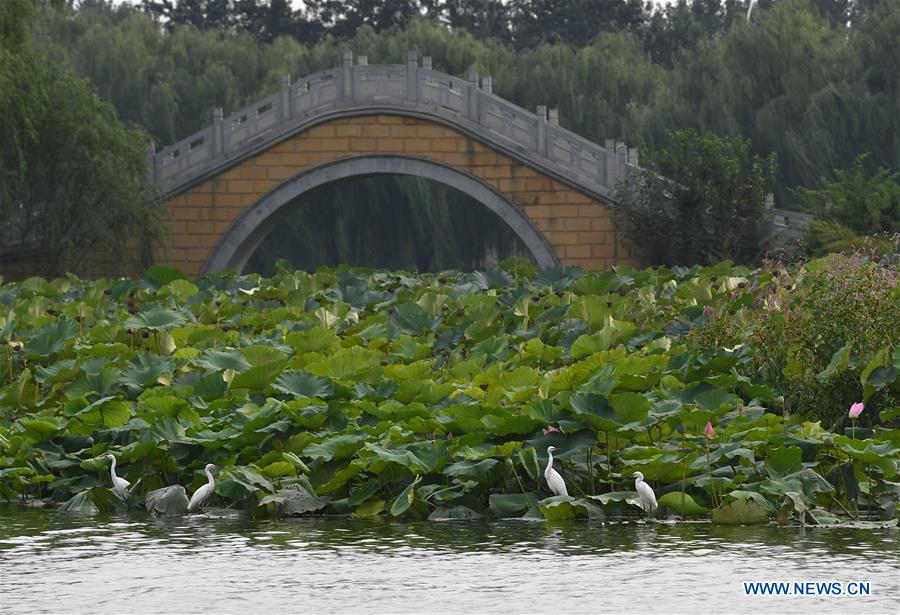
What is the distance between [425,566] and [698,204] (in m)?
19.6

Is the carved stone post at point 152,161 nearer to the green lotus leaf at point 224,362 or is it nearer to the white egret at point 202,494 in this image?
the green lotus leaf at point 224,362

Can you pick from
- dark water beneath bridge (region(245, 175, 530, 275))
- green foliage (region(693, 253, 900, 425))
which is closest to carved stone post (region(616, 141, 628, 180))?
dark water beneath bridge (region(245, 175, 530, 275))

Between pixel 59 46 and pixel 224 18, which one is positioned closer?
pixel 59 46

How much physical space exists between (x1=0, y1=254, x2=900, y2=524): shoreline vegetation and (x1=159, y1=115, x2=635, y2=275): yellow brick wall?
16.3m

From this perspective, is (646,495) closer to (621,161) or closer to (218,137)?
(621,161)

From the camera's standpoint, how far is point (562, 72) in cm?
3222

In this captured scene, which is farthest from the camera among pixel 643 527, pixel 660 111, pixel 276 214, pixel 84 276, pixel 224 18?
pixel 224 18

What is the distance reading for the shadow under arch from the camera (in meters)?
26.4

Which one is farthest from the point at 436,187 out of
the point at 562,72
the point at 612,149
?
the point at 612,149

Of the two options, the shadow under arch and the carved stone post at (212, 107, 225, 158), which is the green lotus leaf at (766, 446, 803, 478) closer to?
the shadow under arch

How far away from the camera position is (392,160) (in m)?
26.9

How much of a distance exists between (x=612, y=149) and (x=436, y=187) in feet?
19.2

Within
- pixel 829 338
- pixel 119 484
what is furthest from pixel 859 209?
pixel 119 484

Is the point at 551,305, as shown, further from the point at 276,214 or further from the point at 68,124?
the point at 276,214
